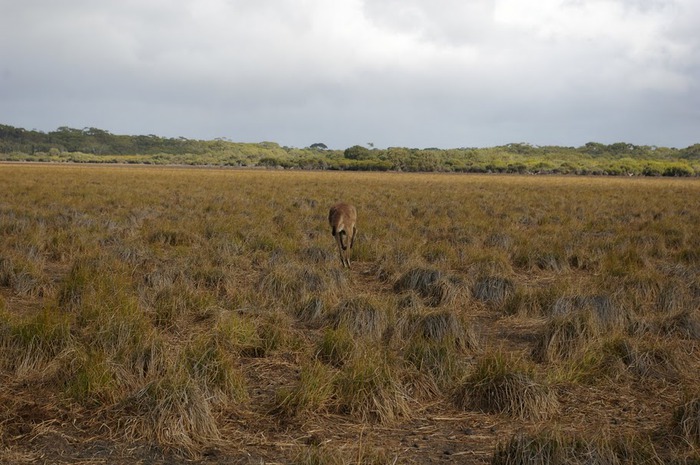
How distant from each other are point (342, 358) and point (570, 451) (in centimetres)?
235

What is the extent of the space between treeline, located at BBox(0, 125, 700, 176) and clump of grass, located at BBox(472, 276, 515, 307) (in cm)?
8794

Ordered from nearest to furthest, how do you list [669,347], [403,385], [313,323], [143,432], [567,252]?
[143,432], [403,385], [669,347], [313,323], [567,252]

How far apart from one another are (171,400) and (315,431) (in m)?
1.08

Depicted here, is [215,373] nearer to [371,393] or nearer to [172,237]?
[371,393]

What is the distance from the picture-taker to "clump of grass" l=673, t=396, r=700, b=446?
3996 mm

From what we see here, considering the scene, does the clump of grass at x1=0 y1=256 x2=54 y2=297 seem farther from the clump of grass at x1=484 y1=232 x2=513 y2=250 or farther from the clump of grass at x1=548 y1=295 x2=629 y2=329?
the clump of grass at x1=484 y1=232 x2=513 y2=250

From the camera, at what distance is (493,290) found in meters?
8.55

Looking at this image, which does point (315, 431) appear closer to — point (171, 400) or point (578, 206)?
point (171, 400)

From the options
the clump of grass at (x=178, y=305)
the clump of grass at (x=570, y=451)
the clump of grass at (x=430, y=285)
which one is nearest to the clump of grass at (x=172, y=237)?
the clump of grass at (x=178, y=305)

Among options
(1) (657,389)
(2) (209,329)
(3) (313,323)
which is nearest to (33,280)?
(2) (209,329)

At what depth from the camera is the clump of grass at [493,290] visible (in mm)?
8266

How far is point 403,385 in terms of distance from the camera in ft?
16.4

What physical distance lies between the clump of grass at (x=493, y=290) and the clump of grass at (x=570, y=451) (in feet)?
14.2

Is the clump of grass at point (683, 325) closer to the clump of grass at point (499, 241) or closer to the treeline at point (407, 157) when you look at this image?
the clump of grass at point (499, 241)
